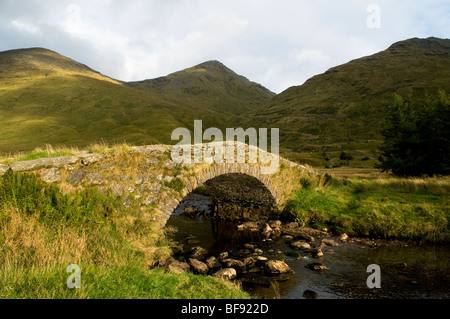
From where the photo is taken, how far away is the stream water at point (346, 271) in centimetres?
743

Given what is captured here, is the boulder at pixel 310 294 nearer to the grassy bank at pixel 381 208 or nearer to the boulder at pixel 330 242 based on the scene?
the boulder at pixel 330 242

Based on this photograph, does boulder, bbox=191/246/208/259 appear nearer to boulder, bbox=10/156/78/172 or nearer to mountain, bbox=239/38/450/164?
boulder, bbox=10/156/78/172

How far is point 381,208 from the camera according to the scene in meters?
13.0

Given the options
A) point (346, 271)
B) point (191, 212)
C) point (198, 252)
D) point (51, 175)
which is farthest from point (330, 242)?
point (51, 175)

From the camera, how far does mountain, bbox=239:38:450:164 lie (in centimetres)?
7075

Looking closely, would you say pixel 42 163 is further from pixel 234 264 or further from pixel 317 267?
pixel 317 267

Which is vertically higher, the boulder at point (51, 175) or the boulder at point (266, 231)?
the boulder at point (51, 175)

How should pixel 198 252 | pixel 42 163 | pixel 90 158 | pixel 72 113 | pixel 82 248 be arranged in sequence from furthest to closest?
pixel 72 113, pixel 198 252, pixel 90 158, pixel 42 163, pixel 82 248

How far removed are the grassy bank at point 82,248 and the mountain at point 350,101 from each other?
166 ft

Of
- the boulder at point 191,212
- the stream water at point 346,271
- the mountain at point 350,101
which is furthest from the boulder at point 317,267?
the mountain at point 350,101

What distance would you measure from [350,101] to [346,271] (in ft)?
326

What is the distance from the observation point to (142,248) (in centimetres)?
822

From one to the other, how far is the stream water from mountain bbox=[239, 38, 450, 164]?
44.0m
